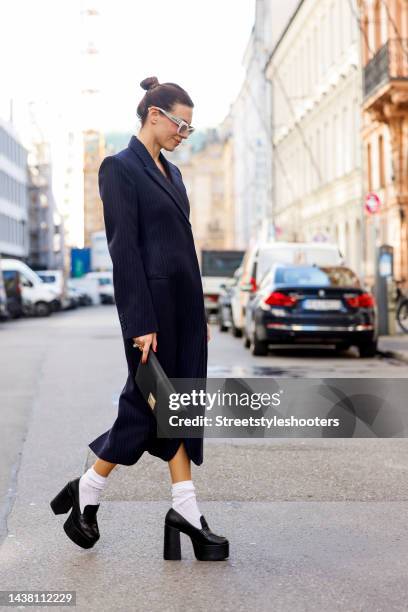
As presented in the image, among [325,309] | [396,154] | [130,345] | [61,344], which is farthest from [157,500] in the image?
[396,154]

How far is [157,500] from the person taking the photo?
6371 mm

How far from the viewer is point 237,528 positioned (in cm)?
561

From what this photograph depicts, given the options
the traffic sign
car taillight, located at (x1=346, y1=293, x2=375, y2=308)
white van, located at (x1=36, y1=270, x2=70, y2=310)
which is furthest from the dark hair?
white van, located at (x1=36, y1=270, x2=70, y2=310)

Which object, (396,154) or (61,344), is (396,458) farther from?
(396,154)

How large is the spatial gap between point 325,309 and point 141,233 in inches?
496

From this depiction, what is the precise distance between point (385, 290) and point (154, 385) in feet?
59.3

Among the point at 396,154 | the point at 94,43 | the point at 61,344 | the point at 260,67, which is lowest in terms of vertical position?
the point at 61,344

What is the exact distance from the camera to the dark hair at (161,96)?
16.3ft

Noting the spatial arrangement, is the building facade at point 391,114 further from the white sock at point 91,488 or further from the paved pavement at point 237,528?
the white sock at point 91,488

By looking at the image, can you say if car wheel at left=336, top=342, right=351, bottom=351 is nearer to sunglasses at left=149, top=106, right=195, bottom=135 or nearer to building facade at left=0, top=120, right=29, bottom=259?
sunglasses at left=149, top=106, right=195, bottom=135

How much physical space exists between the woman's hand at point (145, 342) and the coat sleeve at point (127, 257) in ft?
0.05

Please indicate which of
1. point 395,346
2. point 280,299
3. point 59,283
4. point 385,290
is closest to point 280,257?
point 385,290

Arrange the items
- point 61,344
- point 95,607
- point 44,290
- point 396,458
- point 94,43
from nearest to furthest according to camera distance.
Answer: point 95,607 < point 396,458 < point 61,344 < point 44,290 < point 94,43

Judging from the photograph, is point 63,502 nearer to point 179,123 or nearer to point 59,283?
point 179,123
